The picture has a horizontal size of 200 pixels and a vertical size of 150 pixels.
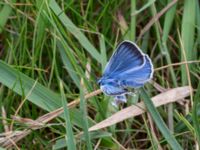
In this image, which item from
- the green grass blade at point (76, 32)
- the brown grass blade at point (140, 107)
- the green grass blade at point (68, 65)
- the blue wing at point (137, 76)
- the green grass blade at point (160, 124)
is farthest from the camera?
the green grass blade at point (76, 32)

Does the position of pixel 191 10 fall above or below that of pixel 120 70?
below

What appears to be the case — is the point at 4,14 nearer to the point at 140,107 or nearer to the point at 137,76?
the point at 140,107

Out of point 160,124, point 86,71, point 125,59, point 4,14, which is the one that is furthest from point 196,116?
point 4,14

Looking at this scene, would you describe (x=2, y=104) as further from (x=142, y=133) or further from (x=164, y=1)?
(x=164, y=1)

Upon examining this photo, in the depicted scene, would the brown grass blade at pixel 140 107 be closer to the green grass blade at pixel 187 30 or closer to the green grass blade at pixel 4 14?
the green grass blade at pixel 187 30

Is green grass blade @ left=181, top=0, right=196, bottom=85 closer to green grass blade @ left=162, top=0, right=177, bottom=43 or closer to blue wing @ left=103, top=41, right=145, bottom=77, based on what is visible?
green grass blade @ left=162, top=0, right=177, bottom=43

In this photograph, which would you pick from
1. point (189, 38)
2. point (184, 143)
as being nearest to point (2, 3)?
point (189, 38)

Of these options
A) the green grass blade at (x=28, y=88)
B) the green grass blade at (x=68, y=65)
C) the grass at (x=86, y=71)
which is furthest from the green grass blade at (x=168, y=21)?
the green grass blade at (x=28, y=88)
